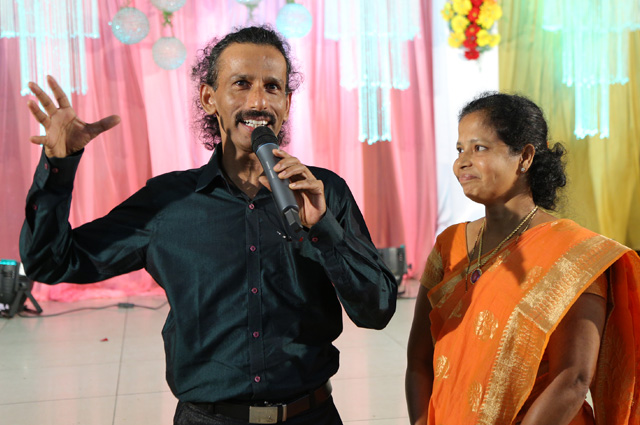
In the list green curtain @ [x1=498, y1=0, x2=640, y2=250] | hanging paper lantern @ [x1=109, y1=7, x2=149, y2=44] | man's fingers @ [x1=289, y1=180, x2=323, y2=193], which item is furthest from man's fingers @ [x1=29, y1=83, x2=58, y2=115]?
green curtain @ [x1=498, y1=0, x2=640, y2=250]

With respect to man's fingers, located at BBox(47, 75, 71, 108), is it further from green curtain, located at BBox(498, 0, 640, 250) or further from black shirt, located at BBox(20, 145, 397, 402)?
green curtain, located at BBox(498, 0, 640, 250)

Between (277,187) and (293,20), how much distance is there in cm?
381

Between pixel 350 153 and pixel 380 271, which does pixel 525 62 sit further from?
pixel 380 271

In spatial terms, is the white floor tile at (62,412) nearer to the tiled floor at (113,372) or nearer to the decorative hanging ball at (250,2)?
the tiled floor at (113,372)

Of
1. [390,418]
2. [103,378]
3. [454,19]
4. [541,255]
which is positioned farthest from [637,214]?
[541,255]

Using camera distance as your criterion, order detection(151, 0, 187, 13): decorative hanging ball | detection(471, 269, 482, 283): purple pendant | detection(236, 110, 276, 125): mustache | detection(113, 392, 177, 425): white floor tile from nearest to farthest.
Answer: detection(236, 110, 276, 125): mustache < detection(471, 269, 482, 283): purple pendant < detection(113, 392, 177, 425): white floor tile < detection(151, 0, 187, 13): decorative hanging ball

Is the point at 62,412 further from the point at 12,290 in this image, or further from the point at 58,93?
the point at 58,93

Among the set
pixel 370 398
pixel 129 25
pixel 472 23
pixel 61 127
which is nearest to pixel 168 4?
pixel 129 25

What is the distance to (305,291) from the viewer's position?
49.6 inches

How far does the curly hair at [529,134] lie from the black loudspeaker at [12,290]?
11.9ft

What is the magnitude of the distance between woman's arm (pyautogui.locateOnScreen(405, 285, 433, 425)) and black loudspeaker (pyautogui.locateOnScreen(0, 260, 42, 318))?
349cm

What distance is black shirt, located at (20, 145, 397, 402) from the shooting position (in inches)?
46.6

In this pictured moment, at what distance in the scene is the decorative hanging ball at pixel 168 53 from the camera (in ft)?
15.2

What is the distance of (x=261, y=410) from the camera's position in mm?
1219
